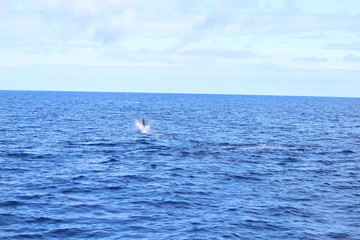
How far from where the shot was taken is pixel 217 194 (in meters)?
27.8

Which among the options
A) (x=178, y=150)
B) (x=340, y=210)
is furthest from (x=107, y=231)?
(x=178, y=150)

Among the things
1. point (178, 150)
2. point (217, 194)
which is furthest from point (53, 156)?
point (217, 194)

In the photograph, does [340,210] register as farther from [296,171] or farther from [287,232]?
[296,171]

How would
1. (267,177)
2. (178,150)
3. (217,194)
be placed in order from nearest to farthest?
(217,194) < (267,177) < (178,150)

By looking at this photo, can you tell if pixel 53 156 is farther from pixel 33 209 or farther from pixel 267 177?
pixel 267 177

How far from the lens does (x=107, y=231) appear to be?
67.7ft

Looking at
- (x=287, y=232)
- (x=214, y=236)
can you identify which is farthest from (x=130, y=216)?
(x=287, y=232)

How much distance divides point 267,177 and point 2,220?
20.5 meters

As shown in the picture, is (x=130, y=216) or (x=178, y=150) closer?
(x=130, y=216)

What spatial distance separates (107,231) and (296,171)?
2051 cm

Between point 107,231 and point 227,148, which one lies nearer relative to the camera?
point 107,231

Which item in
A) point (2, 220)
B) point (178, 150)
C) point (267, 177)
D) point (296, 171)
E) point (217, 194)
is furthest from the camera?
point (178, 150)

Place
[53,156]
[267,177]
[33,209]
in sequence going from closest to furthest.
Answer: [33,209] < [267,177] < [53,156]

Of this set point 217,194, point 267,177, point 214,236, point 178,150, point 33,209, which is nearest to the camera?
point 214,236
